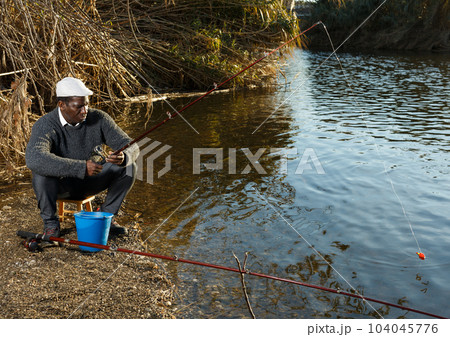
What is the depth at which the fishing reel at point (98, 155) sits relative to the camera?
3906 mm

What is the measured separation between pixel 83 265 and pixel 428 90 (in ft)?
36.5

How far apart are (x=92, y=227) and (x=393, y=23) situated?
26523 millimetres

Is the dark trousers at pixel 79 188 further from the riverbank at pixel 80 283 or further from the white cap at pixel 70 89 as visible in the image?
the white cap at pixel 70 89

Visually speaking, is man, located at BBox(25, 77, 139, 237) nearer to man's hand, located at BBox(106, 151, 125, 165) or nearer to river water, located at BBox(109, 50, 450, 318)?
man's hand, located at BBox(106, 151, 125, 165)

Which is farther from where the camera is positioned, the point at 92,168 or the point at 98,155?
the point at 98,155

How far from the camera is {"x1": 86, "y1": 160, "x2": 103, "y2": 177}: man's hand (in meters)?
3.66

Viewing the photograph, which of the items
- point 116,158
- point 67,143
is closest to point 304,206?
point 116,158

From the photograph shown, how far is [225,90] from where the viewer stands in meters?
12.9

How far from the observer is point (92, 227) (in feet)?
11.9

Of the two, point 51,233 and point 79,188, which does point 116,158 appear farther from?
point 51,233

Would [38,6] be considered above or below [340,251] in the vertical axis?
above

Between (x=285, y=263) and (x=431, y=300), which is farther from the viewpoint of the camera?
(x=285, y=263)
